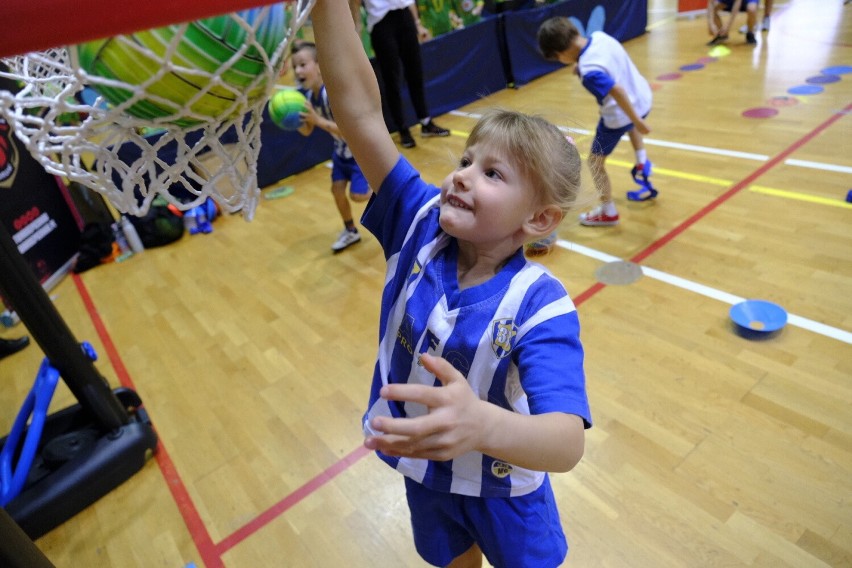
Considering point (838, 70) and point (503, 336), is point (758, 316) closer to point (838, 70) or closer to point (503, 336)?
point (503, 336)

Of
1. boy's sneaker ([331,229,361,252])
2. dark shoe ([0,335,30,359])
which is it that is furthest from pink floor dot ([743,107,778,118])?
dark shoe ([0,335,30,359])

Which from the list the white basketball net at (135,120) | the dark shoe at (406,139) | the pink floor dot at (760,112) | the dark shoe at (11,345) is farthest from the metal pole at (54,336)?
the pink floor dot at (760,112)

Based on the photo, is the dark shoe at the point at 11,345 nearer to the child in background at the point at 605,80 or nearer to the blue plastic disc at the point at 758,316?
the child in background at the point at 605,80

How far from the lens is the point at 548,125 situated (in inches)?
43.2

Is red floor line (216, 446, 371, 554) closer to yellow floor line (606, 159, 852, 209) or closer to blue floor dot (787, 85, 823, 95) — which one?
yellow floor line (606, 159, 852, 209)

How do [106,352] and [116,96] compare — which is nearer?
[116,96]

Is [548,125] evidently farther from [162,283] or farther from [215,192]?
[162,283]

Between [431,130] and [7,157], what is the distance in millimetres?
3816

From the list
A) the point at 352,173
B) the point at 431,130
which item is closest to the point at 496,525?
the point at 352,173

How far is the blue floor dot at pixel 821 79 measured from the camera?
5.20 m

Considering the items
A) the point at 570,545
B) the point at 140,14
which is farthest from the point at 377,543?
the point at 140,14

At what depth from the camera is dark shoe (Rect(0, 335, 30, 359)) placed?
3590 millimetres

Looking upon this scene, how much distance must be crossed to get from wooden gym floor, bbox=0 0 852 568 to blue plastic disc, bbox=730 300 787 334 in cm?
6

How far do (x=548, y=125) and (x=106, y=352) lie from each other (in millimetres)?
3330
